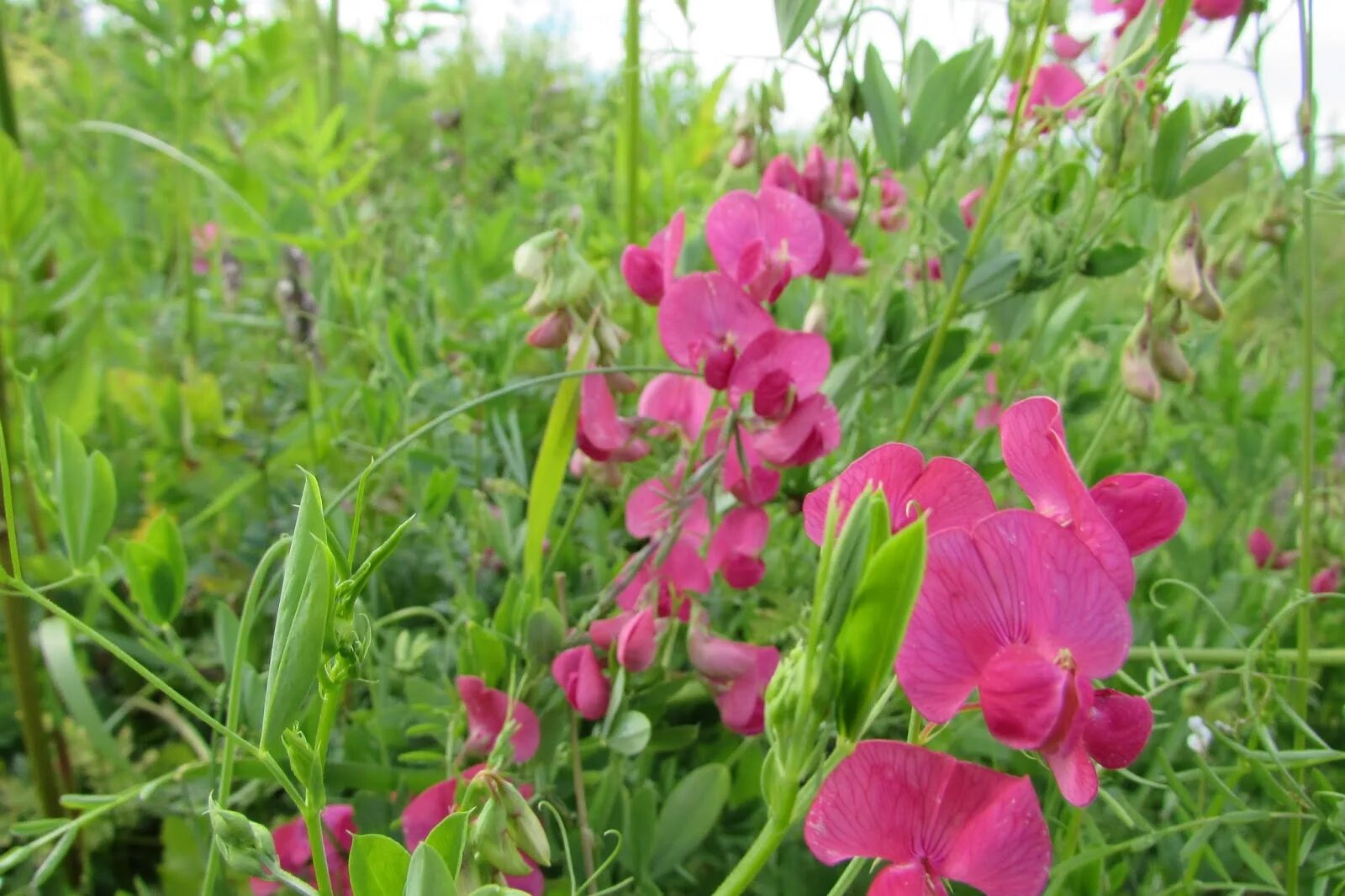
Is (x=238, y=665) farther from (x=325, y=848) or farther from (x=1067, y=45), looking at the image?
(x=1067, y=45)

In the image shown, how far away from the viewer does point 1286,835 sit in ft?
2.72

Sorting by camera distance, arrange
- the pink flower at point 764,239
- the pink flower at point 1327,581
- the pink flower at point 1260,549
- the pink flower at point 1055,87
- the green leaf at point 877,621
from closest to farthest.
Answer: the green leaf at point 877,621 < the pink flower at point 764,239 < the pink flower at point 1055,87 < the pink flower at point 1327,581 < the pink flower at point 1260,549

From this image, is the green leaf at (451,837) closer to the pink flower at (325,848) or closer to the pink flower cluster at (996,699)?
the pink flower cluster at (996,699)

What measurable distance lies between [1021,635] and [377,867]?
0.21 metres

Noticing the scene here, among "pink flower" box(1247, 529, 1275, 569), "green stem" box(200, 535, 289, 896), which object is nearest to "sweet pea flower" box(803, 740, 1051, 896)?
"green stem" box(200, 535, 289, 896)

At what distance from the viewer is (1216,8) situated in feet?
2.19

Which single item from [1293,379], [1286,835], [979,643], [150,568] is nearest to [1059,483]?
[979,643]

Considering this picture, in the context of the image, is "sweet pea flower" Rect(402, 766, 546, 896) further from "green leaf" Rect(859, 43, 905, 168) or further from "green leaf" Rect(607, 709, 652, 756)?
"green leaf" Rect(859, 43, 905, 168)

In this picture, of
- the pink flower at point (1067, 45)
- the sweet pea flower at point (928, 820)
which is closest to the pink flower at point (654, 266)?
the sweet pea flower at point (928, 820)

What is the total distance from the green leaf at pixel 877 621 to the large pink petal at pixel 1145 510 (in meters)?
0.15

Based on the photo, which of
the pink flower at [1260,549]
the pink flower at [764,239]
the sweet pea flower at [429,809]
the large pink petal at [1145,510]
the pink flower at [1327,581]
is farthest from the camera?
the pink flower at [1260,549]

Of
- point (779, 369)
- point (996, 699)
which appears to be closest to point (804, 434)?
point (779, 369)

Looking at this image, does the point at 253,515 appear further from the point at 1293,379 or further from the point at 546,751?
the point at 1293,379

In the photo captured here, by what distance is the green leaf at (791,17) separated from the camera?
54 cm
